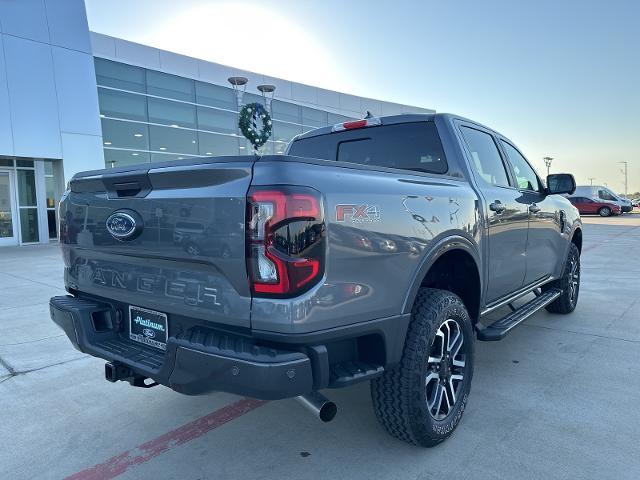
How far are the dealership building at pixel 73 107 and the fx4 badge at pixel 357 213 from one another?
50.1 feet

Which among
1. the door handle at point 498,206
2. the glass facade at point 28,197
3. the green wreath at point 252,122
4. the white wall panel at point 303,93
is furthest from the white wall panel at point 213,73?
the door handle at point 498,206

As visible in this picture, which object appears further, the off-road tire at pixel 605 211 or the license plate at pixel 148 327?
the off-road tire at pixel 605 211

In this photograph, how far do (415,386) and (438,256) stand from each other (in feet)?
2.36

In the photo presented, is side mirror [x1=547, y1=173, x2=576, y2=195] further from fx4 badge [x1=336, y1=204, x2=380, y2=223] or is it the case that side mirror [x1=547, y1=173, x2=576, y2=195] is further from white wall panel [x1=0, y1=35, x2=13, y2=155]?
white wall panel [x1=0, y1=35, x2=13, y2=155]

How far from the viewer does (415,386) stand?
2.42 m

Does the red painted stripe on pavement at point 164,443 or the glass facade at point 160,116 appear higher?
the glass facade at point 160,116

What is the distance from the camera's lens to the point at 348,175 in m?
2.20

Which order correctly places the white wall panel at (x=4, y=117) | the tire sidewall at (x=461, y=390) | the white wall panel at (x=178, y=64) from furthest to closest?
the white wall panel at (x=178, y=64) → the white wall panel at (x=4, y=117) → the tire sidewall at (x=461, y=390)

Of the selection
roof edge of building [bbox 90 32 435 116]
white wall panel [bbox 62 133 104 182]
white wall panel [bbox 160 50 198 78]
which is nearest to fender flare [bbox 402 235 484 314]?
white wall panel [bbox 62 133 104 182]

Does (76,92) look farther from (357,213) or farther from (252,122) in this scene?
(357,213)

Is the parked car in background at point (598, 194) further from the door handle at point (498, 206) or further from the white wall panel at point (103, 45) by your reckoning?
the door handle at point (498, 206)

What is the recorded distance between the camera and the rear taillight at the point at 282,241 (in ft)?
6.29

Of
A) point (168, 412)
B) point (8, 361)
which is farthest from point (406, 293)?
point (8, 361)

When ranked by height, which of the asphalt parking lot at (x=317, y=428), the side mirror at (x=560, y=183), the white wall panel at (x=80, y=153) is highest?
the white wall panel at (x=80, y=153)
